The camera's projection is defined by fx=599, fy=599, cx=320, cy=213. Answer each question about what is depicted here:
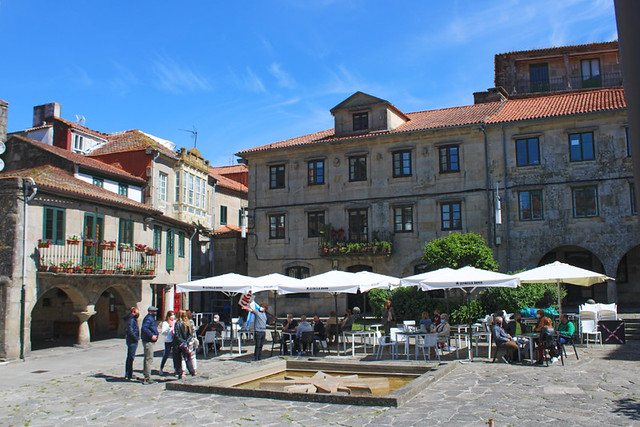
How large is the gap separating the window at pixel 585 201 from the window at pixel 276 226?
1529cm

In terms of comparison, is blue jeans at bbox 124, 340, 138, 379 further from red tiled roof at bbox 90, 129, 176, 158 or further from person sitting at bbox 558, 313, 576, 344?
red tiled roof at bbox 90, 129, 176, 158

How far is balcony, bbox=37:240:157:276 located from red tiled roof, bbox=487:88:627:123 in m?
17.9

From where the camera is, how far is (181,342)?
46.6 ft

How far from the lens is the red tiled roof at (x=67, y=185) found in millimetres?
21852

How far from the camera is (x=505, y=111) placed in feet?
103

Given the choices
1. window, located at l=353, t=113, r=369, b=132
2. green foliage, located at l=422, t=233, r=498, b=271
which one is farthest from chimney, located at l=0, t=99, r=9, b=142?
green foliage, located at l=422, t=233, r=498, b=271

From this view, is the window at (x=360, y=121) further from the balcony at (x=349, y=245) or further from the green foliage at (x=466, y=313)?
the green foliage at (x=466, y=313)

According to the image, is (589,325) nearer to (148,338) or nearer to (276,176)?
(148,338)

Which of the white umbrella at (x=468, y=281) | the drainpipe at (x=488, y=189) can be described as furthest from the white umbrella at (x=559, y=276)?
the drainpipe at (x=488, y=189)

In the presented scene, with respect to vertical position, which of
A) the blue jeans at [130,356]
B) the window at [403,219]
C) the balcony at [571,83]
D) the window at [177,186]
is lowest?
the blue jeans at [130,356]

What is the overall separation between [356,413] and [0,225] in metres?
15.8

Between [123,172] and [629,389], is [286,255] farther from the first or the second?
[629,389]

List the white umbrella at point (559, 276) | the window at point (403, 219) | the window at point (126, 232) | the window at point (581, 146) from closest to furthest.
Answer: the white umbrella at point (559, 276) < the window at point (126, 232) < the window at point (581, 146) < the window at point (403, 219)

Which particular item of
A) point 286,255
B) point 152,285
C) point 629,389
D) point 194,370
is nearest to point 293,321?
point 194,370
